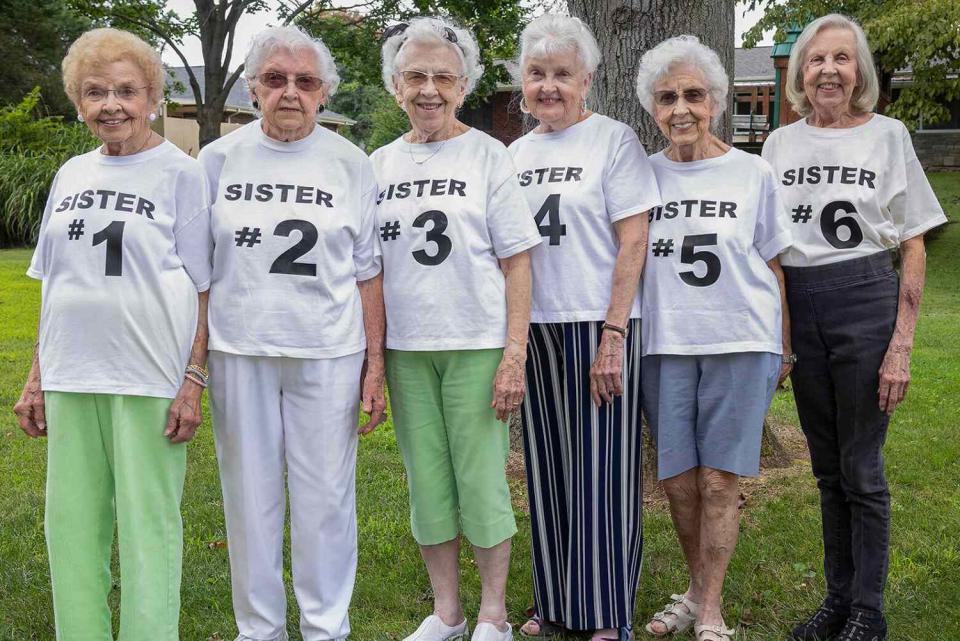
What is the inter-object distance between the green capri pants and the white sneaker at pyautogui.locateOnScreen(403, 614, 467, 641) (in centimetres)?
32

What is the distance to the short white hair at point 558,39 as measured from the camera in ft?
11.3

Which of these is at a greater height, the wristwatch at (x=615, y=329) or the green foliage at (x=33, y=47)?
the green foliage at (x=33, y=47)

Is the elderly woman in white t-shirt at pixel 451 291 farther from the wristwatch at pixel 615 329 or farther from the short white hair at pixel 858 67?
the short white hair at pixel 858 67

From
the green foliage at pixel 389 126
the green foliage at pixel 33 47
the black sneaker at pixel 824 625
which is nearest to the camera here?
the black sneaker at pixel 824 625

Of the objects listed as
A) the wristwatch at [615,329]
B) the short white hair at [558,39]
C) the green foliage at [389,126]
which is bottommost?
the wristwatch at [615,329]

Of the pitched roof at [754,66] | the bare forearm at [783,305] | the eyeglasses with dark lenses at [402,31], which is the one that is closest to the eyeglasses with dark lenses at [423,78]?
the eyeglasses with dark lenses at [402,31]

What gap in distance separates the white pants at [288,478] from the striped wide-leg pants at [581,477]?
2.21 feet

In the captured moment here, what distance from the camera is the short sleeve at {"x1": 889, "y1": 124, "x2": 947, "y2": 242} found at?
11.2 feet

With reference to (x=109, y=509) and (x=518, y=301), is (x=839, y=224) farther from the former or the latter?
(x=109, y=509)

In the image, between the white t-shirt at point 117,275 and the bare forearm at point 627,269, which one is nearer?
the white t-shirt at point 117,275

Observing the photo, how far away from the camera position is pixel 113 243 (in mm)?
3008

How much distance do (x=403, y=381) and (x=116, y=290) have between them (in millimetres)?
999

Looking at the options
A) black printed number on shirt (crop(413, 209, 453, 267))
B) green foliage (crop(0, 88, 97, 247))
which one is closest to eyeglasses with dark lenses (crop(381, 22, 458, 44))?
black printed number on shirt (crop(413, 209, 453, 267))

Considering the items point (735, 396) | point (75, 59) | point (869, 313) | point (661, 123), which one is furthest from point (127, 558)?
point (869, 313)
